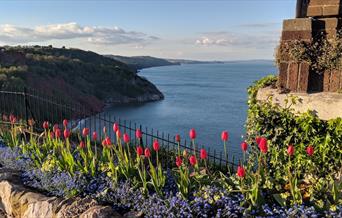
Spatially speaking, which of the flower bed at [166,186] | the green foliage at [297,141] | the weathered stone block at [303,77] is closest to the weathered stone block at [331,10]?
the weathered stone block at [303,77]

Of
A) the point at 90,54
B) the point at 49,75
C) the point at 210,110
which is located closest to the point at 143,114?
the point at 210,110

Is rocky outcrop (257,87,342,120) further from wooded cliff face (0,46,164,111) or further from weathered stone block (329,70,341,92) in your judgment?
wooded cliff face (0,46,164,111)

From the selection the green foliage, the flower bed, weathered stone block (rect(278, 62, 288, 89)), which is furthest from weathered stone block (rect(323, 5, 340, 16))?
the flower bed

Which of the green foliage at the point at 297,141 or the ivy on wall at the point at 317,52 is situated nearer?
the green foliage at the point at 297,141

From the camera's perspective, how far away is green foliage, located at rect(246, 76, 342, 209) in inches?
161

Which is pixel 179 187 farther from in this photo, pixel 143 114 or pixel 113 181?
pixel 143 114

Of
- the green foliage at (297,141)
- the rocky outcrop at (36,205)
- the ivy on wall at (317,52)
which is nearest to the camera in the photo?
the rocky outcrop at (36,205)

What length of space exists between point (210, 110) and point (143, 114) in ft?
28.4

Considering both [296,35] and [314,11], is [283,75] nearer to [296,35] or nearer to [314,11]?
[296,35]

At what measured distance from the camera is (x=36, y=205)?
394 centimetres

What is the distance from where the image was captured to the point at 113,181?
400 cm

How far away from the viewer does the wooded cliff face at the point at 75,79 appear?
46.8 meters

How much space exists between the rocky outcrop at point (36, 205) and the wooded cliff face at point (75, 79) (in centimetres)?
3671

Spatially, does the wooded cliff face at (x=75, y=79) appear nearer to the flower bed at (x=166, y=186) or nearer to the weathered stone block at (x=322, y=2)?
the flower bed at (x=166, y=186)
